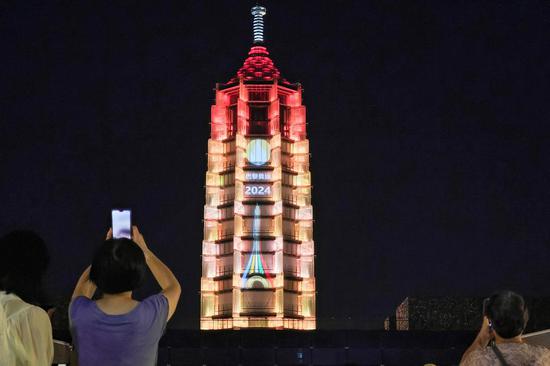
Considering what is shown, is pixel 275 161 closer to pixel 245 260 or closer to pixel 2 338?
pixel 245 260

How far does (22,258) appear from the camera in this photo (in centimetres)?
746

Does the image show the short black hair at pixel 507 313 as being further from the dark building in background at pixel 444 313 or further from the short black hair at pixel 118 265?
the dark building in background at pixel 444 313

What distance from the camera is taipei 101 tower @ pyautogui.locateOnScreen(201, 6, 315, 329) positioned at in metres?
98.8

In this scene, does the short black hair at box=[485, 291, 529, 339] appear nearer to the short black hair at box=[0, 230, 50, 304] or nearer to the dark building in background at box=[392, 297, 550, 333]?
the short black hair at box=[0, 230, 50, 304]

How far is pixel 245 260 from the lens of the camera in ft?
330

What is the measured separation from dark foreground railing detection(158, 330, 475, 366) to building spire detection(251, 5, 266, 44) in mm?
72138

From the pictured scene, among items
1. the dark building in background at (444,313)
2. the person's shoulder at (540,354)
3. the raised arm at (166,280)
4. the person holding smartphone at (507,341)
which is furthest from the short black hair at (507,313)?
the dark building in background at (444,313)

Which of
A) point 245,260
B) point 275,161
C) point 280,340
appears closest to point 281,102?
point 275,161

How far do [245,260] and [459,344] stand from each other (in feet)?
167

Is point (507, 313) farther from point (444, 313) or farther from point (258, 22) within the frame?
point (258, 22)

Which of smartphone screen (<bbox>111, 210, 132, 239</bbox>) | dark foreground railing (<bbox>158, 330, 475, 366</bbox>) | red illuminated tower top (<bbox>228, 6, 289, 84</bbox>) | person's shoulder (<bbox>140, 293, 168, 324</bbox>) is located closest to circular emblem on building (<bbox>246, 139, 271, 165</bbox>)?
red illuminated tower top (<bbox>228, 6, 289, 84</bbox>)

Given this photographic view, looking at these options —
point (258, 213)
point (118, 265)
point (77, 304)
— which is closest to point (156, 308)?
point (118, 265)

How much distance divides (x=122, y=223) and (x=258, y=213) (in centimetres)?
9369

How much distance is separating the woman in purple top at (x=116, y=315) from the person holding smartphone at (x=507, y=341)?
239 cm
